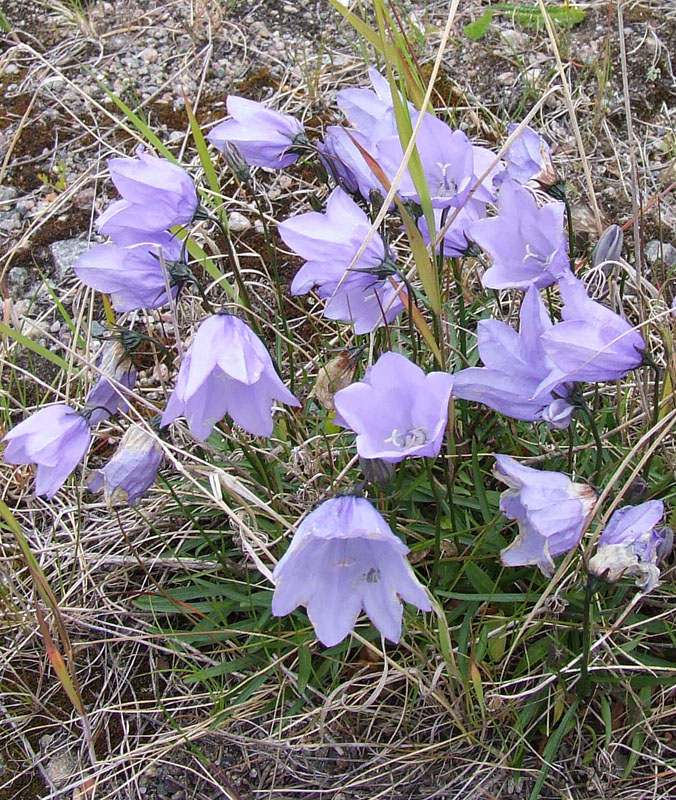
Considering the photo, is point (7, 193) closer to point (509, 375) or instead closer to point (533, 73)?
point (533, 73)

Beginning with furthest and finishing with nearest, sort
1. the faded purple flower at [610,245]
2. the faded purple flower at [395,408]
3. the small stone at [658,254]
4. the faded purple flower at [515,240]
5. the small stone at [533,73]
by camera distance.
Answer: the small stone at [533,73]
the small stone at [658,254]
the faded purple flower at [610,245]
the faded purple flower at [515,240]
the faded purple flower at [395,408]

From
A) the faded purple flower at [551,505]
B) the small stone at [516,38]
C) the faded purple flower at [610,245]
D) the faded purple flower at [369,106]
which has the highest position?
the faded purple flower at [369,106]

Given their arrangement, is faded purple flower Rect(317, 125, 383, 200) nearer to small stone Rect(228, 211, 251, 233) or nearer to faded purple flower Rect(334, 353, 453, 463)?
faded purple flower Rect(334, 353, 453, 463)

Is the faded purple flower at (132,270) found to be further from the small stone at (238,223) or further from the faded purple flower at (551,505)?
the small stone at (238,223)

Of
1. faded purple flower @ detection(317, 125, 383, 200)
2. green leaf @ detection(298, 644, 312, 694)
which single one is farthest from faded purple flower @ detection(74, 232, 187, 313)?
green leaf @ detection(298, 644, 312, 694)

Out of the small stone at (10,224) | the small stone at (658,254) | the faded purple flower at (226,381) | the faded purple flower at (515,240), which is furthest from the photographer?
the small stone at (10,224)

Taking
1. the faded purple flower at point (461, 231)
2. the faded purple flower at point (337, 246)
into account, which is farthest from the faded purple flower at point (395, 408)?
the faded purple flower at point (461, 231)
